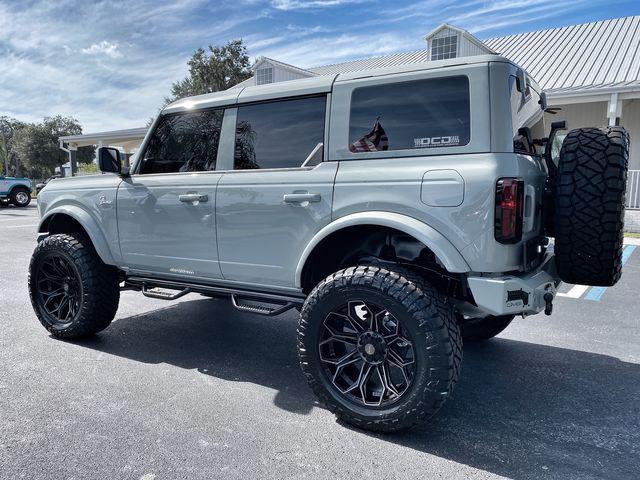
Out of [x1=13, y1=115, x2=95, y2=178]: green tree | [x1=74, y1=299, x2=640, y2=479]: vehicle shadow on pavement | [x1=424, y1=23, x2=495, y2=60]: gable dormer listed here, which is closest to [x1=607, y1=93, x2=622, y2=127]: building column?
[x1=424, y1=23, x2=495, y2=60]: gable dormer

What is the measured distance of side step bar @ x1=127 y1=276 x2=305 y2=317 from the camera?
3271 mm

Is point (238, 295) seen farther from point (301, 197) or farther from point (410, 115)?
point (410, 115)

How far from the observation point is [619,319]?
4.88 meters

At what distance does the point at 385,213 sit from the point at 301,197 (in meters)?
0.59

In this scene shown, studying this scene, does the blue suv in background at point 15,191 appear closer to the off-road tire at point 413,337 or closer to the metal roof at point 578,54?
the metal roof at point 578,54

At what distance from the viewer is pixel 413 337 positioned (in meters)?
2.58

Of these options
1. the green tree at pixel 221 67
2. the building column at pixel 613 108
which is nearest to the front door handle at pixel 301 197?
the building column at pixel 613 108

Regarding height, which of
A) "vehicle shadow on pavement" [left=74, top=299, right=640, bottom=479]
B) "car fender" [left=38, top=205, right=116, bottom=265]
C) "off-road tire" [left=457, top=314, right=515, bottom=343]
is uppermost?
"car fender" [left=38, top=205, right=116, bottom=265]

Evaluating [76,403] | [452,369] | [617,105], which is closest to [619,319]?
[452,369]

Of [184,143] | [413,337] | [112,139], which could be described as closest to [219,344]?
[184,143]

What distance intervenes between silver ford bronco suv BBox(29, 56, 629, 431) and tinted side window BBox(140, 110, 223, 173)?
2 cm

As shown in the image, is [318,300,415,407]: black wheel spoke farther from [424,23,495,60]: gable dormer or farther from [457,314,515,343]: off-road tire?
[424,23,495,60]: gable dormer

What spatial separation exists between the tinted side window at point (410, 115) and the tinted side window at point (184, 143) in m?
1.23

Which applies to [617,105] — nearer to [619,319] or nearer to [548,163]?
[619,319]
